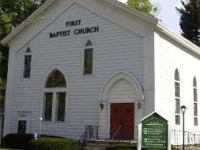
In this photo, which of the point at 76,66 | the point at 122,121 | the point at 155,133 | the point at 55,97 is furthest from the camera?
the point at 55,97

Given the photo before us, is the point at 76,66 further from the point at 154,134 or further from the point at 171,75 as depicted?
the point at 154,134

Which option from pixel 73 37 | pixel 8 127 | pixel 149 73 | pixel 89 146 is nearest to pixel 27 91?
pixel 8 127

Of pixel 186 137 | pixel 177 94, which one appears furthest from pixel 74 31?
pixel 186 137

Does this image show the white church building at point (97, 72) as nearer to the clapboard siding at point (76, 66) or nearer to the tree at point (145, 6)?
the clapboard siding at point (76, 66)

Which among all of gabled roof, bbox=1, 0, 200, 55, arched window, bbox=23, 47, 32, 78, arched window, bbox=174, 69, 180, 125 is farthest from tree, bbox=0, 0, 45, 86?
arched window, bbox=174, 69, 180, 125

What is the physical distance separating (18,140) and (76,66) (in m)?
6.13

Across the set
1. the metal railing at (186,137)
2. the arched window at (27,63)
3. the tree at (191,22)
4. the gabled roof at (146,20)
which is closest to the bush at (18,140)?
the arched window at (27,63)

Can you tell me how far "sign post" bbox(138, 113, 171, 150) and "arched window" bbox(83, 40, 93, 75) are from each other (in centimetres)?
1247

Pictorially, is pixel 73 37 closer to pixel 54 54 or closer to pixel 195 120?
pixel 54 54

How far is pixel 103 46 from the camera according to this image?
2636cm

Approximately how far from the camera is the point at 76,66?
1083 inches

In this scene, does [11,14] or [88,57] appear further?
[11,14]

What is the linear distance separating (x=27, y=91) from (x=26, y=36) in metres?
4.23

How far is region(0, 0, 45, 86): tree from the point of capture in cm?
2853
